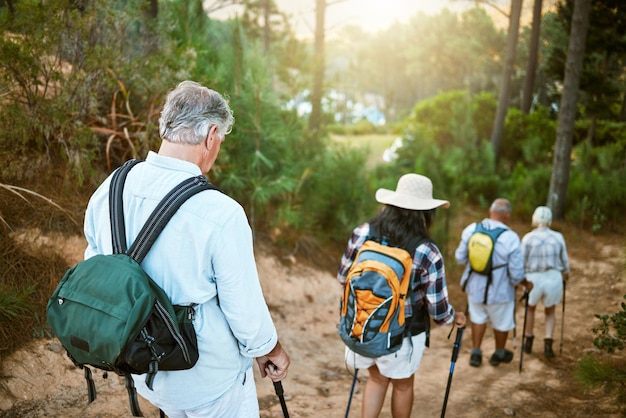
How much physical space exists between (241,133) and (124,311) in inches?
181

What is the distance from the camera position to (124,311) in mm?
1677

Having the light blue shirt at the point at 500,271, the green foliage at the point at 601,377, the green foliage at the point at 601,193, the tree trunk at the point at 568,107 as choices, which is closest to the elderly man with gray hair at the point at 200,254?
the green foliage at the point at 601,377

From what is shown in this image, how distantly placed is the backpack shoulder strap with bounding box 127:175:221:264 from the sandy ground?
2127 millimetres

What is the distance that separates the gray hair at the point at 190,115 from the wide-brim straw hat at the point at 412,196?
1.61m

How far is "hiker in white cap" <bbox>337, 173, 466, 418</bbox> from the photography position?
311 centimetres

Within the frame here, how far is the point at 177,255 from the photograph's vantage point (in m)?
1.83

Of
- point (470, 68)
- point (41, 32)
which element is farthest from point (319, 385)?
point (470, 68)

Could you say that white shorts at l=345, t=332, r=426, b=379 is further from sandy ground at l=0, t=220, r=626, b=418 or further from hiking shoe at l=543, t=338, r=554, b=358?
hiking shoe at l=543, t=338, r=554, b=358

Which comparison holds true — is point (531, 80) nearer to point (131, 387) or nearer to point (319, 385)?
point (319, 385)

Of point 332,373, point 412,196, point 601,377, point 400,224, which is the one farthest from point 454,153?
point 400,224

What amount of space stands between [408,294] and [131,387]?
5.69ft

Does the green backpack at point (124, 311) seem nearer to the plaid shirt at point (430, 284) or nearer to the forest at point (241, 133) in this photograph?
the plaid shirt at point (430, 284)

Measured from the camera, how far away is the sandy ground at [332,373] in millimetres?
3525

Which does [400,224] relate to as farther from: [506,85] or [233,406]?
[506,85]
